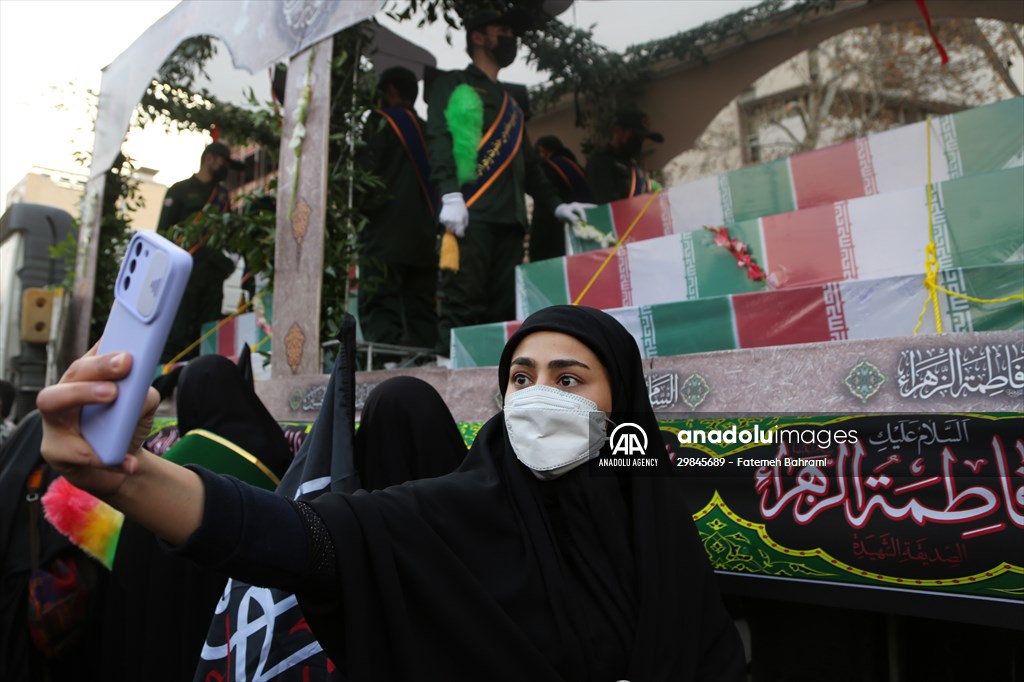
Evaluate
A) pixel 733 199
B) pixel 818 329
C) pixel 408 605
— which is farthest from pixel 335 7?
pixel 408 605

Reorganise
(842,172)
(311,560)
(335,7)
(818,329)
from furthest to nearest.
Result: (335,7)
(842,172)
(818,329)
(311,560)

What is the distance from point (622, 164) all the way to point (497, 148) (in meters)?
1.67

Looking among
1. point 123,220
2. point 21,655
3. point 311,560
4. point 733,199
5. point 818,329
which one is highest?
point 123,220

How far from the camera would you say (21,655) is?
2.23 m

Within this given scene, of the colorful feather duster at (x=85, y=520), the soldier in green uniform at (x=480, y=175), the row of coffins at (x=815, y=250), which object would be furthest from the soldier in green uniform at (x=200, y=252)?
the colorful feather duster at (x=85, y=520)

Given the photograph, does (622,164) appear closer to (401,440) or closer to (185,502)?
(401,440)

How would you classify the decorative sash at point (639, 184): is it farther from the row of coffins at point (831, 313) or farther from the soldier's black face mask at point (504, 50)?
the row of coffins at point (831, 313)

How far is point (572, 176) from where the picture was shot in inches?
220

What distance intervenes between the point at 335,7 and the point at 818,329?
3.34 metres

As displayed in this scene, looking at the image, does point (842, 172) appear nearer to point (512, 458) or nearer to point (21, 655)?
point (512, 458)

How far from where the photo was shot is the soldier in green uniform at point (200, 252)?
6387 mm

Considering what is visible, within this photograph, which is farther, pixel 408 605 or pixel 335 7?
pixel 335 7

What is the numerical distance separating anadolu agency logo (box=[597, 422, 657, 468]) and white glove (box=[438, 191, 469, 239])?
8.62 feet

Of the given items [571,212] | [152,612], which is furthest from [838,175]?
[152,612]
